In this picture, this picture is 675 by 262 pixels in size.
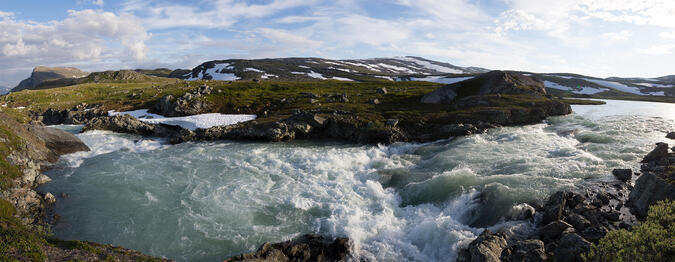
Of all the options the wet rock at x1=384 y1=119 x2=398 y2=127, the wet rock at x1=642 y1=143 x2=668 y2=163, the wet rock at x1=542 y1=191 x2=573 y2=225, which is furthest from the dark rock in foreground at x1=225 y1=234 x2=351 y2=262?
the wet rock at x1=384 y1=119 x2=398 y2=127

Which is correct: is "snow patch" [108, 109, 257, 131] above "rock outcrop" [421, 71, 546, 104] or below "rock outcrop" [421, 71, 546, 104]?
below

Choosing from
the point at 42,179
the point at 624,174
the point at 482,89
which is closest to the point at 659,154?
the point at 624,174

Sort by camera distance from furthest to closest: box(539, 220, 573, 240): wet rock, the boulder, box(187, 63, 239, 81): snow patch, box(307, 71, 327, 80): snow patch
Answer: box(307, 71, 327, 80): snow patch < box(187, 63, 239, 81): snow patch < the boulder < box(539, 220, 573, 240): wet rock

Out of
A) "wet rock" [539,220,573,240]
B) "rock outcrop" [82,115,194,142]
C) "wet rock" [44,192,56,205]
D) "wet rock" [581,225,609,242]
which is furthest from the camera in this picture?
"rock outcrop" [82,115,194,142]

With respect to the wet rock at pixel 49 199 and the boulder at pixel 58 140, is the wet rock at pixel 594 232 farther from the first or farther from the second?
the boulder at pixel 58 140

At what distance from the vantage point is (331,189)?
23.9 m

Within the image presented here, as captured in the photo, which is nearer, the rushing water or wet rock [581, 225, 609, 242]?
wet rock [581, 225, 609, 242]

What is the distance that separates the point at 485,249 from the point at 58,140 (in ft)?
144

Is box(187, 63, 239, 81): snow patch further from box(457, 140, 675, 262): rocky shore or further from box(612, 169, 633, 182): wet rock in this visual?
box(457, 140, 675, 262): rocky shore

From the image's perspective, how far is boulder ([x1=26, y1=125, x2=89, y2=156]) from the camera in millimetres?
33312

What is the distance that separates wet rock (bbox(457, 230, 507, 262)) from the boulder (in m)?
41.1

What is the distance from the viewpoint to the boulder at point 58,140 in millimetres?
33312

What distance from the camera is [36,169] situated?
25938 mm

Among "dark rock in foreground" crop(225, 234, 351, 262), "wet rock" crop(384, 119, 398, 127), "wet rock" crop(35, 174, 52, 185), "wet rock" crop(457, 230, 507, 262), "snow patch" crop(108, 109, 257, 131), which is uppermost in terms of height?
"wet rock" crop(384, 119, 398, 127)
